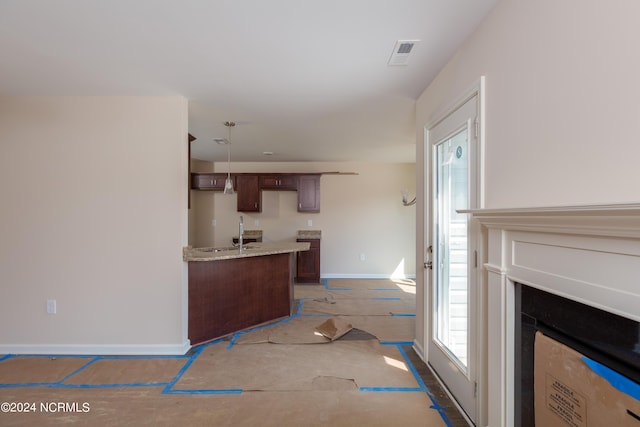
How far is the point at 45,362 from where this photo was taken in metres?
2.69

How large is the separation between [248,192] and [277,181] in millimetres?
616

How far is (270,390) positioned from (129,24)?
102 inches

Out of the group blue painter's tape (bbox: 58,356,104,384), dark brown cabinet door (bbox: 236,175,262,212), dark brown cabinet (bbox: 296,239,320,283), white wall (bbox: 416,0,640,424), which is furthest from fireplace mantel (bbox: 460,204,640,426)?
dark brown cabinet door (bbox: 236,175,262,212)

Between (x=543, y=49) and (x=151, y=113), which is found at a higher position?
(x=151, y=113)

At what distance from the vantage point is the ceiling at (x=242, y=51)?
1.62 metres

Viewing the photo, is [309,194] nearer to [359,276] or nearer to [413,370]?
[359,276]

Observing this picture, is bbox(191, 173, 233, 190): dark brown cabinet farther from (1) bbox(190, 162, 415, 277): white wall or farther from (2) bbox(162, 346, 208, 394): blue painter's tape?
(2) bbox(162, 346, 208, 394): blue painter's tape

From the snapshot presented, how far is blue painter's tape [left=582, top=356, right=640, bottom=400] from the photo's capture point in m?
0.89

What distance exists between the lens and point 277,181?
5.88 metres

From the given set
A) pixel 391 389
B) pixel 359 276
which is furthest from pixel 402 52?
pixel 359 276

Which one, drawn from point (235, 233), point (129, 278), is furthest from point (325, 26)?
A: point (235, 233)

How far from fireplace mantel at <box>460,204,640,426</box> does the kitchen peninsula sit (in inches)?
95.5

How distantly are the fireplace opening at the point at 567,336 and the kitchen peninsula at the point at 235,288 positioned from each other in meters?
2.54

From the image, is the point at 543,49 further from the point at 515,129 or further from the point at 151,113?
the point at 151,113
